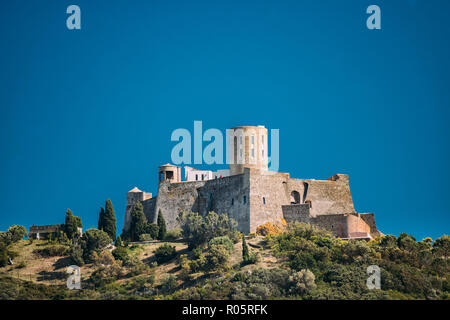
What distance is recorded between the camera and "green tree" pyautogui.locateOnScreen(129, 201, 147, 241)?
9181 cm

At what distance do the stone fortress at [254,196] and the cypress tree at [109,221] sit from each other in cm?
575

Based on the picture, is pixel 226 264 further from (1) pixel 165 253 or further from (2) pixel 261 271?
(1) pixel 165 253

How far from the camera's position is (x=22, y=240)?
297ft

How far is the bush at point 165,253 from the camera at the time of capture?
83575mm

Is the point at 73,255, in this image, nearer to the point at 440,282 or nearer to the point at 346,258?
the point at 346,258

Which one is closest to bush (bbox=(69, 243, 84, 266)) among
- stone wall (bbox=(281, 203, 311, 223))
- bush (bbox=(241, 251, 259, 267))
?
bush (bbox=(241, 251, 259, 267))

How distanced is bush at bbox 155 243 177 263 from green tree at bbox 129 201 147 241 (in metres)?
7.72

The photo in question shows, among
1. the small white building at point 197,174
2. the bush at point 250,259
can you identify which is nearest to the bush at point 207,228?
the bush at point 250,259

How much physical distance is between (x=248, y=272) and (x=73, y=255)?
18352 mm

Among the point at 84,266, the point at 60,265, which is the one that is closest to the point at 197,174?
the point at 84,266

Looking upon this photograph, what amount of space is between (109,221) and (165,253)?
392 inches

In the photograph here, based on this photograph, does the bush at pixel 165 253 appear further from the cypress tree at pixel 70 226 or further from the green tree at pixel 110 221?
the cypress tree at pixel 70 226

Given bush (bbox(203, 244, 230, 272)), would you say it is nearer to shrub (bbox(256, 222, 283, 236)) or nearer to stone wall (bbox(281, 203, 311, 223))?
shrub (bbox(256, 222, 283, 236))
